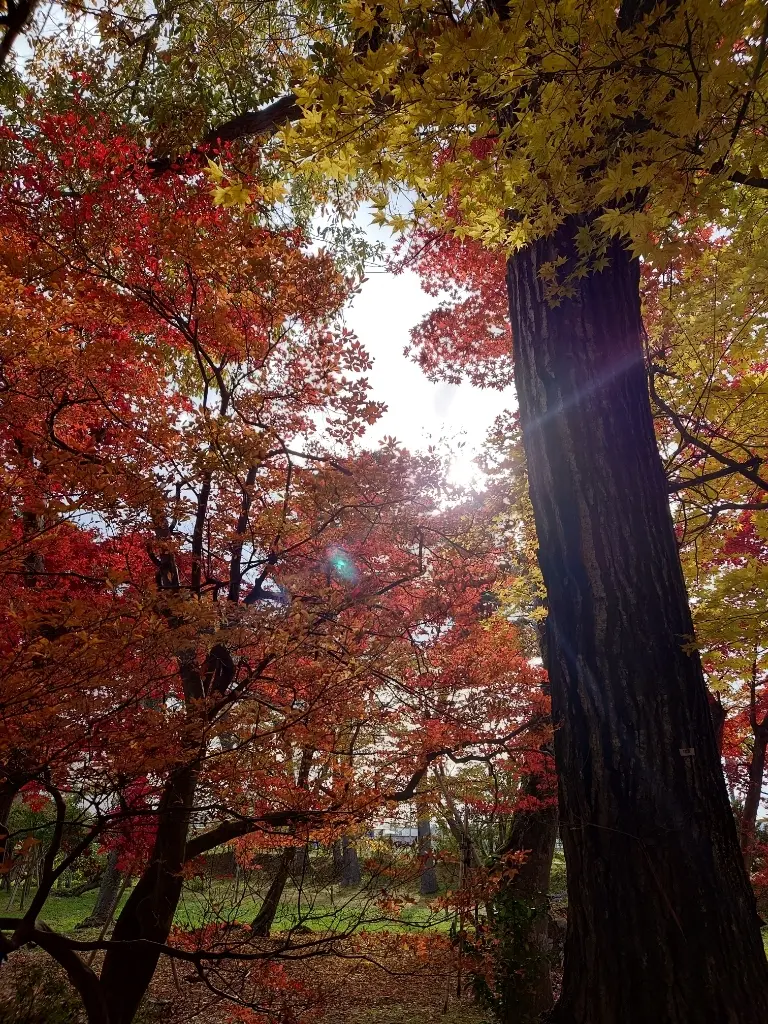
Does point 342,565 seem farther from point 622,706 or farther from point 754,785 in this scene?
point 754,785

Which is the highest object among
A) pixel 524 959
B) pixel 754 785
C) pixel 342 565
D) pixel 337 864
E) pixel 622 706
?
pixel 342 565

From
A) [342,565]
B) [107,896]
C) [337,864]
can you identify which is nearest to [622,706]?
[342,565]

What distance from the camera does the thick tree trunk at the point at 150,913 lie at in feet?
15.9

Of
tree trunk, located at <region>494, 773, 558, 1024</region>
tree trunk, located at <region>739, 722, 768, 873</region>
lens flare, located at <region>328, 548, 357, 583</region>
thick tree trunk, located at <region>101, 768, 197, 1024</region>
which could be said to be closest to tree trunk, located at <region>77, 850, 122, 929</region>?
thick tree trunk, located at <region>101, 768, 197, 1024</region>

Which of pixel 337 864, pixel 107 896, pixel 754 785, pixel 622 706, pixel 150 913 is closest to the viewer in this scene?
pixel 622 706

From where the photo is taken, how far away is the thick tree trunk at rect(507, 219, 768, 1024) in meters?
1.72

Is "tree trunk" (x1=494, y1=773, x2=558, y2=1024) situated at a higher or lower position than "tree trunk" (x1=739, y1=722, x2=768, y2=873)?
lower

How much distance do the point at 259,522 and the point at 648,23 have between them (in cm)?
446

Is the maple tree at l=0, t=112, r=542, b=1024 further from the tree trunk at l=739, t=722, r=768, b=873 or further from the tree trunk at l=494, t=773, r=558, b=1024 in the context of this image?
the tree trunk at l=739, t=722, r=768, b=873

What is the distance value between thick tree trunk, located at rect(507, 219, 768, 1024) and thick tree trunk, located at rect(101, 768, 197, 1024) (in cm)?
374

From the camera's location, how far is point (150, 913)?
16.8ft

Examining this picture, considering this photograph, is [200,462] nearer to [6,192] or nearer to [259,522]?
[259,522]

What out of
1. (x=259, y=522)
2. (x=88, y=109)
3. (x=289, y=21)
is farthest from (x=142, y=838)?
(x=289, y=21)

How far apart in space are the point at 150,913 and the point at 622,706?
5.28m
